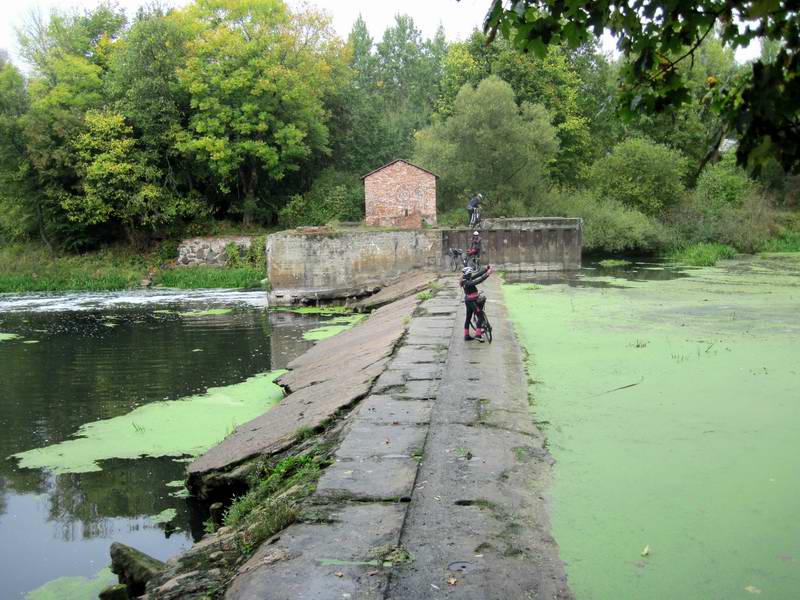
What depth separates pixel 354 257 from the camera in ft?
84.0

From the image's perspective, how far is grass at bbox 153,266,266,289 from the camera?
32281 mm

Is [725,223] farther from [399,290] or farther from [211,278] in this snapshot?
[211,278]

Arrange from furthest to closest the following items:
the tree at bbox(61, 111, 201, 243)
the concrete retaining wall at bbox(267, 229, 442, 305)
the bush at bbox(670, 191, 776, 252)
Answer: the bush at bbox(670, 191, 776, 252) < the tree at bbox(61, 111, 201, 243) < the concrete retaining wall at bbox(267, 229, 442, 305)

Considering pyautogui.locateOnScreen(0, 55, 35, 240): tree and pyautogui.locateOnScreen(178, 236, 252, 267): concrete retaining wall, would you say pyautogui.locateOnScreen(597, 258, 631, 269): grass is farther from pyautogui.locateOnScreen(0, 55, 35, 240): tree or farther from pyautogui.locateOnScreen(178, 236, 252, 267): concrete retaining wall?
pyautogui.locateOnScreen(0, 55, 35, 240): tree

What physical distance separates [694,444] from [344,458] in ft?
9.17

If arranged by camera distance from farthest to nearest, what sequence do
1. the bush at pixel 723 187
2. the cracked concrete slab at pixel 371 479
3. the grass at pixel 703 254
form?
the bush at pixel 723 187
the grass at pixel 703 254
the cracked concrete slab at pixel 371 479

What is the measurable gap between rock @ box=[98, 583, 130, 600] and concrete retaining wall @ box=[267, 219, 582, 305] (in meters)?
19.6

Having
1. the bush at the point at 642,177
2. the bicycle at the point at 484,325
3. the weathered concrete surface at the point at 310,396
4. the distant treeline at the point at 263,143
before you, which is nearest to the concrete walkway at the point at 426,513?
the weathered concrete surface at the point at 310,396

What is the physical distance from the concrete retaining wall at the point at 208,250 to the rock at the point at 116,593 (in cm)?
3083

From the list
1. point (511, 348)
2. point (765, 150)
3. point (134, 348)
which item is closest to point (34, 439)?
point (511, 348)

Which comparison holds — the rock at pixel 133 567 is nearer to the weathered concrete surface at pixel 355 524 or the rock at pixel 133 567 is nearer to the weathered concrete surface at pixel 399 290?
the weathered concrete surface at pixel 355 524

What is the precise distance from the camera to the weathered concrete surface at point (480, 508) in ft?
12.1

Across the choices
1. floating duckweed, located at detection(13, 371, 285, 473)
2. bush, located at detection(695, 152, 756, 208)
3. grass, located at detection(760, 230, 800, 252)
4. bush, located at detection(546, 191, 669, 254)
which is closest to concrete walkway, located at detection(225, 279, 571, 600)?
floating duckweed, located at detection(13, 371, 285, 473)

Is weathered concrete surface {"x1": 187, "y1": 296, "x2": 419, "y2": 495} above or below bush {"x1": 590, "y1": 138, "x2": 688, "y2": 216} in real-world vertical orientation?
below
